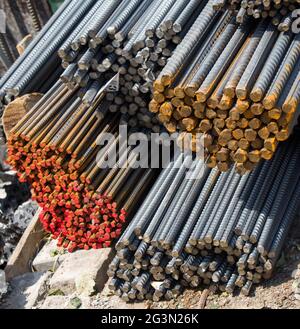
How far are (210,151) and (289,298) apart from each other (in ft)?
6.73

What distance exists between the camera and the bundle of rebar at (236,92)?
217 inches

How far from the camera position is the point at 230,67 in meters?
5.91

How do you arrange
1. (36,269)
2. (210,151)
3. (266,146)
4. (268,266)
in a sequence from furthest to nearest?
(36,269) → (268,266) → (210,151) → (266,146)

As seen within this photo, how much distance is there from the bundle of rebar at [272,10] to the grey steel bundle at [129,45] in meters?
0.60

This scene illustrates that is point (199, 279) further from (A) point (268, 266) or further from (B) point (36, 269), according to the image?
(B) point (36, 269)

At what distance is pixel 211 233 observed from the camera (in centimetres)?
661

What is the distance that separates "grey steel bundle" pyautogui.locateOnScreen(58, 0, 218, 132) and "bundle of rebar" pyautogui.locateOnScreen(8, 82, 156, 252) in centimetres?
48

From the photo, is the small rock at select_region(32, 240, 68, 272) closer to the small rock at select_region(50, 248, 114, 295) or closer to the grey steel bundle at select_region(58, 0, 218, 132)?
the small rock at select_region(50, 248, 114, 295)

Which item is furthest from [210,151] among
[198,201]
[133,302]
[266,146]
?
[133,302]

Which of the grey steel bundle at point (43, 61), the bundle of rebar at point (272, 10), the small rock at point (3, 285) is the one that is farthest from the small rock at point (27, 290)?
the bundle of rebar at point (272, 10)

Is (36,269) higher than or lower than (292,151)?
lower

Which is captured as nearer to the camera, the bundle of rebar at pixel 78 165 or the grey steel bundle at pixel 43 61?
the bundle of rebar at pixel 78 165

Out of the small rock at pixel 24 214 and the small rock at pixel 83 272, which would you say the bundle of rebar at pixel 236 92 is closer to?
the small rock at pixel 83 272

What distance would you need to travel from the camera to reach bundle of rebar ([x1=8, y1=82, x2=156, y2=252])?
7465mm
